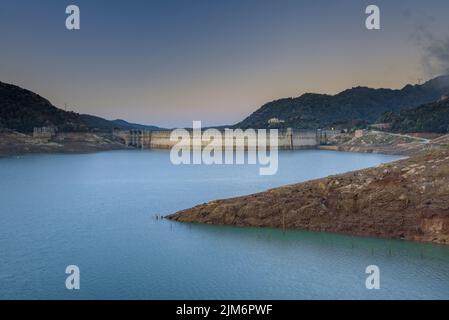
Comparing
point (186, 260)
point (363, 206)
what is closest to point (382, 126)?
point (363, 206)

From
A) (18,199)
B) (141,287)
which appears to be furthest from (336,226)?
(18,199)

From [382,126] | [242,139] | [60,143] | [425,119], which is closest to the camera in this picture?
[425,119]

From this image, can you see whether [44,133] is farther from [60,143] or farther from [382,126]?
[382,126]

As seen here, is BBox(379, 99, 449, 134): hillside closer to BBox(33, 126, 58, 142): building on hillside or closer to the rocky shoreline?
BBox(33, 126, 58, 142): building on hillside

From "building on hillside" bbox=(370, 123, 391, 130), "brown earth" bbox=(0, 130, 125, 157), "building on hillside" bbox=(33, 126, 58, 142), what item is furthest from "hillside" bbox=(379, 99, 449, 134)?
"building on hillside" bbox=(33, 126, 58, 142)

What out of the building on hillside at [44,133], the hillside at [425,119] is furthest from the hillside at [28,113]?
the hillside at [425,119]
